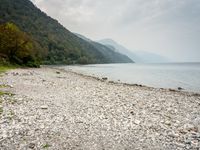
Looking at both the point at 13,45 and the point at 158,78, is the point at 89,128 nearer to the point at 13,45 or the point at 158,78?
the point at 13,45

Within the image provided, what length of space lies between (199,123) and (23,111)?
34.6 ft

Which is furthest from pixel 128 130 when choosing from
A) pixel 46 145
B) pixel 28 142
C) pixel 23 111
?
pixel 23 111

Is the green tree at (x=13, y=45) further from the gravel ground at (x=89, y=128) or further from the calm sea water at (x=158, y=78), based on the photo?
the gravel ground at (x=89, y=128)

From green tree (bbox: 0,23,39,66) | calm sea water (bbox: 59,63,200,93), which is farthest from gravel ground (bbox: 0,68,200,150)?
green tree (bbox: 0,23,39,66)

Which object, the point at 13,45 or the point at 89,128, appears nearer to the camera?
the point at 89,128

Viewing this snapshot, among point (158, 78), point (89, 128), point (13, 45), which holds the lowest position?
point (158, 78)

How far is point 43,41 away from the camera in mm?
170000

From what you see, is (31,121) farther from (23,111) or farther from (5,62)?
(5,62)

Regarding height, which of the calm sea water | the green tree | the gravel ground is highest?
the green tree

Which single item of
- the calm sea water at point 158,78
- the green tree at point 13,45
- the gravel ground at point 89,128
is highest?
the green tree at point 13,45

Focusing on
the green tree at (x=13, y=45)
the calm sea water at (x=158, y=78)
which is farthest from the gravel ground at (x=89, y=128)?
the green tree at (x=13, y=45)

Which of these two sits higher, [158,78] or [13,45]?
[13,45]

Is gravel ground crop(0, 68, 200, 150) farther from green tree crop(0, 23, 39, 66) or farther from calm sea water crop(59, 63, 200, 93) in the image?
green tree crop(0, 23, 39, 66)

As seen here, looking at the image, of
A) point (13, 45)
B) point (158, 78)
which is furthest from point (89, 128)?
point (158, 78)
